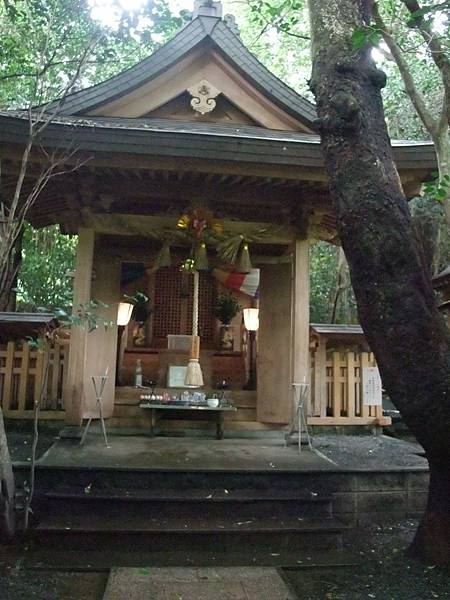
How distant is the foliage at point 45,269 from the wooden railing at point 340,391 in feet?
29.2

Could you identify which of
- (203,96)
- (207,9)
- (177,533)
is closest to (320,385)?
(177,533)

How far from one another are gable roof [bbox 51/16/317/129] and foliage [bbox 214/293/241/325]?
372cm

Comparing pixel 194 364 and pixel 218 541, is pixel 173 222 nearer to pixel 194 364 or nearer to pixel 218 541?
pixel 194 364

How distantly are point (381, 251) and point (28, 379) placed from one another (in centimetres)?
618

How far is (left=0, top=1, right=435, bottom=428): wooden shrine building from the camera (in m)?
6.24

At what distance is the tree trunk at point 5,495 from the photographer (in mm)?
4320

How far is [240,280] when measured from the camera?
8273 millimetres

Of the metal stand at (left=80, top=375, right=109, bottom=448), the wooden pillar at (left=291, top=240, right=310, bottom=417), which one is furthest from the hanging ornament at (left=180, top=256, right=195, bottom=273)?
the metal stand at (left=80, top=375, right=109, bottom=448)

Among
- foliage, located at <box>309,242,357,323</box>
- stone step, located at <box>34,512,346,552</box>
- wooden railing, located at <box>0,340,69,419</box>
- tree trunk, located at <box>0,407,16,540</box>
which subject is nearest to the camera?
tree trunk, located at <box>0,407,16,540</box>

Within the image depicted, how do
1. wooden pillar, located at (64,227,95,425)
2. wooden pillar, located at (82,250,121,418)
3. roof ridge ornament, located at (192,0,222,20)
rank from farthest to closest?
roof ridge ornament, located at (192,0,222,20)
wooden pillar, located at (82,250,121,418)
wooden pillar, located at (64,227,95,425)

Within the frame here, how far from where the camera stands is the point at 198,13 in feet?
25.8

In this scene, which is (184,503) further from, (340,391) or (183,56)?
(183,56)

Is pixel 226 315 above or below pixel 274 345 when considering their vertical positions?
above

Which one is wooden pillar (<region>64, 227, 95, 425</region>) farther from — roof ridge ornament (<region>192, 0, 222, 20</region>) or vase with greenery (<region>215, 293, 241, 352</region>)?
roof ridge ornament (<region>192, 0, 222, 20</region>)
